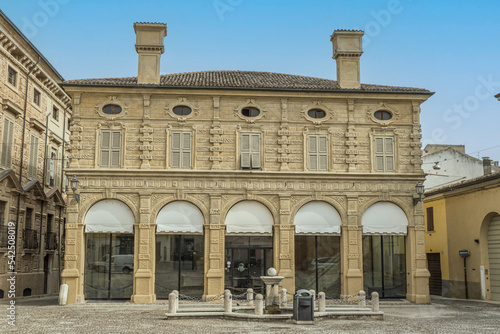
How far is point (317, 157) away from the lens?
27.1m

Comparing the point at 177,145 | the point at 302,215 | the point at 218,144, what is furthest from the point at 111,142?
the point at 302,215

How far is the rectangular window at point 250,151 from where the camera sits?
26719 mm

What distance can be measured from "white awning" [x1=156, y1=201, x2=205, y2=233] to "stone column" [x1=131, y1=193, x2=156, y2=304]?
0.55 metres

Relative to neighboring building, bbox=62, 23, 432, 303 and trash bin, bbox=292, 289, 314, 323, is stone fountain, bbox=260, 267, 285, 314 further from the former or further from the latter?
neighboring building, bbox=62, 23, 432, 303

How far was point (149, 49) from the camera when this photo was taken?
27562mm

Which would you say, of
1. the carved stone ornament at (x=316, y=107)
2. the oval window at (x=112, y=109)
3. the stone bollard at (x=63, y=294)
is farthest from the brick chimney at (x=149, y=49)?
the stone bollard at (x=63, y=294)

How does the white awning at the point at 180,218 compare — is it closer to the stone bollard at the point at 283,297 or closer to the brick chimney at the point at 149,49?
the stone bollard at the point at 283,297

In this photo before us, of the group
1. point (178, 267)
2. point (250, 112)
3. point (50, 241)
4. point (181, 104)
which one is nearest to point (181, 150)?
point (181, 104)

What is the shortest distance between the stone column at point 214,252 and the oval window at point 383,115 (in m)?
8.67

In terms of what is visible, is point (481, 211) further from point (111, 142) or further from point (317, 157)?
point (111, 142)

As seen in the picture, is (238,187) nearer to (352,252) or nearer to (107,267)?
(352,252)

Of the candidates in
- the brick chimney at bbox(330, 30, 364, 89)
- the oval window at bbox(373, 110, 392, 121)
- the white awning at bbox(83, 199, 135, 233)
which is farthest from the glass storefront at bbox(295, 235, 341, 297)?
the white awning at bbox(83, 199, 135, 233)

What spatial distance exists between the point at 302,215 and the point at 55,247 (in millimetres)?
16750

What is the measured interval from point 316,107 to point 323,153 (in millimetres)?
2251
